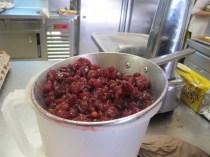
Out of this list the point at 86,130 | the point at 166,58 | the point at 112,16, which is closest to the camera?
the point at 86,130

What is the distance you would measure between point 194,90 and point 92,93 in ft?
1.68

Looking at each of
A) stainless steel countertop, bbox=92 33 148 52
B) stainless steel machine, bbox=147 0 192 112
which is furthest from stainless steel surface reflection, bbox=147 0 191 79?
stainless steel countertop, bbox=92 33 148 52

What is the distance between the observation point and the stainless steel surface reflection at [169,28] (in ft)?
2.09

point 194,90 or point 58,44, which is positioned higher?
point 194,90

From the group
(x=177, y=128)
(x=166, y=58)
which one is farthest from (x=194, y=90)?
(x=166, y=58)

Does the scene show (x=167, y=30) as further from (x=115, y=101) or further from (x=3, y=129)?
(x=3, y=129)

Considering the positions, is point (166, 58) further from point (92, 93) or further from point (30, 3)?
point (30, 3)

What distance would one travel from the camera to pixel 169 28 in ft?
2.21

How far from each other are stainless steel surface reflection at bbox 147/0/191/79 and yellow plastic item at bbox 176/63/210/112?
4.3 inches

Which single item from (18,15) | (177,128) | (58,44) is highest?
(18,15)

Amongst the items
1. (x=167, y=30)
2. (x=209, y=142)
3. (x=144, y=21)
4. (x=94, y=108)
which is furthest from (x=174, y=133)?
(x=144, y=21)

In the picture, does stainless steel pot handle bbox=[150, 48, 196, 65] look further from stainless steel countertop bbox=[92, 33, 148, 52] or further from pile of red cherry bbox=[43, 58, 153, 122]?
stainless steel countertop bbox=[92, 33, 148, 52]

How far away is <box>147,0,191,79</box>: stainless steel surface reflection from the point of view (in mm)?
638

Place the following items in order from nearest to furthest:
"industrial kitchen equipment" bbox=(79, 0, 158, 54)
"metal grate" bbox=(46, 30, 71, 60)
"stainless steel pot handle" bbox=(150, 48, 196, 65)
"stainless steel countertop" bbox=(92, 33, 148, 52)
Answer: "stainless steel pot handle" bbox=(150, 48, 196, 65) < "stainless steel countertop" bbox=(92, 33, 148, 52) < "metal grate" bbox=(46, 30, 71, 60) < "industrial kitchen equipment" bbox=(79, 0, 158, 54)
